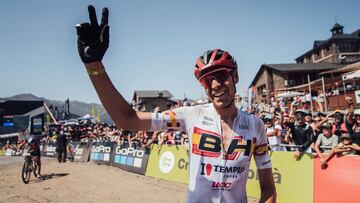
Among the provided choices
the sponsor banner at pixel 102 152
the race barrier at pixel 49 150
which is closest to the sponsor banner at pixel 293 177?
the sponsor banner at pixel 102 152

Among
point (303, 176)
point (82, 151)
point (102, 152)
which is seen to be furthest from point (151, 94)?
point (303, 176)

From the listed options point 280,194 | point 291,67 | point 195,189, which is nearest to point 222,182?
point 195,189

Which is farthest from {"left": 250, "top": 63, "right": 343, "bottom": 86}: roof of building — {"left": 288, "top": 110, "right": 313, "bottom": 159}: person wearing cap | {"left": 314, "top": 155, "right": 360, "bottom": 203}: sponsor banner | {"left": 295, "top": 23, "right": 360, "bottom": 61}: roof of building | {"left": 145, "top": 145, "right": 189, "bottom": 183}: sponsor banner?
{"left": 314, "top": 155, "right": 360, "bottom": 203}: sponsor banner

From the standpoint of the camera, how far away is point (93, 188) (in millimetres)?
11797

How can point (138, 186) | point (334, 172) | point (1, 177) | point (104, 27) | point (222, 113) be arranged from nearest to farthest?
point (104, 27) < point (222, 113) < point (334, 172) < point (138, 186) < point (1, 177)

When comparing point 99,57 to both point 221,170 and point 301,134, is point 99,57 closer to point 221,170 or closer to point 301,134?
point 221,170

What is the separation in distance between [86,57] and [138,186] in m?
11.2

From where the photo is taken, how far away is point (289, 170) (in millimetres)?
8688

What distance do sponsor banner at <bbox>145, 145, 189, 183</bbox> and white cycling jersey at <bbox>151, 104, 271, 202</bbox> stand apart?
973cm

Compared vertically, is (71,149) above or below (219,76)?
below

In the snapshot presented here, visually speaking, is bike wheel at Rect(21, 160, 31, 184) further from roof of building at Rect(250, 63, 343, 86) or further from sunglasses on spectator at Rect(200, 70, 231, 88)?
roof of building at Rect(250, 63, 343, 86)

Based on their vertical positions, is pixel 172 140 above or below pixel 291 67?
below

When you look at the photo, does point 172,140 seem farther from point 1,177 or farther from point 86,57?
point 86,57

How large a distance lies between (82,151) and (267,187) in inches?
845
